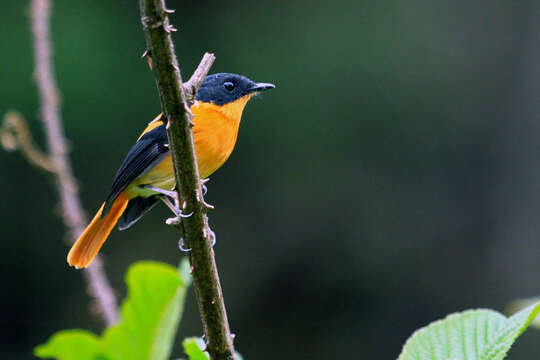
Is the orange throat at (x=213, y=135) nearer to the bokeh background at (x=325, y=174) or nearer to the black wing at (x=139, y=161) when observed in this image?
the black wing at (x=139, y=161)

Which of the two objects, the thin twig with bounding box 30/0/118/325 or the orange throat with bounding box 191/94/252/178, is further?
the orange throat with bounding box 191/94/252/178

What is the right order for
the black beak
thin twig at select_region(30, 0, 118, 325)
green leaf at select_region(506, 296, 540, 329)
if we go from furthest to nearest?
1. the black beak
2. thin twig at select_region(30, 0, 118, 325)
3. green leaf at select_region(506, 296, 540, 329)

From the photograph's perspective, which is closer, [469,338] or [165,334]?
[469,338]

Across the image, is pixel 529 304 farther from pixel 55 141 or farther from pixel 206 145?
pixel 55 141

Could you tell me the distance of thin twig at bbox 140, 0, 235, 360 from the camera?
1.27 m

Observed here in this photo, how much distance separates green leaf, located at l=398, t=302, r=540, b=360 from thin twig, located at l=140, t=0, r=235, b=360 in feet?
1.19

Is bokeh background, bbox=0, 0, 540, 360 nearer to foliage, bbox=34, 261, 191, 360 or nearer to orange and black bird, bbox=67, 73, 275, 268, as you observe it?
orange and black bird, bbox=67, 73, 275, 268

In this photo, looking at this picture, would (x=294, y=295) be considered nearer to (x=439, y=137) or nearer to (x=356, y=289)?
(x=356, y=289)

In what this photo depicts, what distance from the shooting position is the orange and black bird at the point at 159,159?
2.76 metres

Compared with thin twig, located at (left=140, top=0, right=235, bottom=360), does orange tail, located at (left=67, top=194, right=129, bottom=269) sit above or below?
below

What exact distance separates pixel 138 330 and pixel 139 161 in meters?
1.61

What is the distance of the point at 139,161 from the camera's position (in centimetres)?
290

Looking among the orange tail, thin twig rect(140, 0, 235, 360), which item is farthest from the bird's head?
thin twig rect(140, 0, 235, 360)

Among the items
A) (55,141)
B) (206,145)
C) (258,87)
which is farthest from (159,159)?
(55,141)
